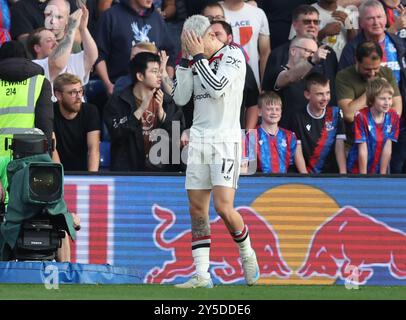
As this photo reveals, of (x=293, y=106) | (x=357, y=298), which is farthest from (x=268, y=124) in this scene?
(x=357, y=298)

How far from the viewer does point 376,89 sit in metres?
15.2

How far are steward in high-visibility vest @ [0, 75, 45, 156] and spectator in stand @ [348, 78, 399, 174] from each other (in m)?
4.18

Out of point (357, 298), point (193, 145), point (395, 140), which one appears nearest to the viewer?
point (357, 298)

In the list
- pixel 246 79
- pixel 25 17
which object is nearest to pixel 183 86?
pixel 246 79

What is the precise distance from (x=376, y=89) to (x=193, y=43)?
452cm

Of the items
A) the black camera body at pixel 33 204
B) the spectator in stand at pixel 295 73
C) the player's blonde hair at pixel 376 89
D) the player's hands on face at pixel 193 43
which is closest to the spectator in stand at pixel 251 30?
the spectator in stand at pixel 295 73

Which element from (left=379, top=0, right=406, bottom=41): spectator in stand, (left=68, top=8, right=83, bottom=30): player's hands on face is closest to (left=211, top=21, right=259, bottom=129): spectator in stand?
(left=68, top=8, right=83, bottom=30): player's hands on face

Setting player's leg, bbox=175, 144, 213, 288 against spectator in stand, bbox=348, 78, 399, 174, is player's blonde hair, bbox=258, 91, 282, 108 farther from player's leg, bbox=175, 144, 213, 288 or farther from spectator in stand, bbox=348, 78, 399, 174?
player's leg, bbox=175, 144, 213, 288

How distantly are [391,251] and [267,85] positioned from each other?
2.76 m

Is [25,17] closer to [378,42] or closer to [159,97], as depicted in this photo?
[159,97]

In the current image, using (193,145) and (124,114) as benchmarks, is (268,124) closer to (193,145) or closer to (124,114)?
(124,114)

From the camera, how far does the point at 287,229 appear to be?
1438 centimetres

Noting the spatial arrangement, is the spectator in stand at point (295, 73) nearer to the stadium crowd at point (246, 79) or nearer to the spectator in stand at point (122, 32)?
the stadium crowd at point (246, 79)

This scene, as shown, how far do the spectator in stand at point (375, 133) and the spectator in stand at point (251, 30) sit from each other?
5.65 feet
